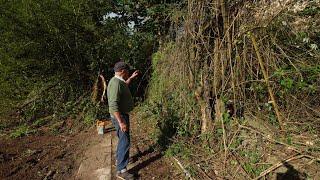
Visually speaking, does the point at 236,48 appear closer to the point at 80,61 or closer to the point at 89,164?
the point at 89,164

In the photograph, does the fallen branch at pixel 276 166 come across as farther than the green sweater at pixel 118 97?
No

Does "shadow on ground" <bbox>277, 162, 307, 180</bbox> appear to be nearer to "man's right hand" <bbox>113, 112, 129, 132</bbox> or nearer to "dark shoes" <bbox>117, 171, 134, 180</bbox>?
"dark shoes" <bbox>117, 171, 134, 180</bbox>

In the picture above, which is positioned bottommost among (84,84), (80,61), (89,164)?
(89,164)

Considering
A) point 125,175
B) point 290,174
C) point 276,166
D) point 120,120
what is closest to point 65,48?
point 120,120

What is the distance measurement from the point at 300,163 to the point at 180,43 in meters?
2.96

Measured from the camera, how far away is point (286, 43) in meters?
5.75

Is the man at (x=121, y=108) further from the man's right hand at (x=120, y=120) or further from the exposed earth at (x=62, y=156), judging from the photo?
the exposed earth at (x=62, y=156)

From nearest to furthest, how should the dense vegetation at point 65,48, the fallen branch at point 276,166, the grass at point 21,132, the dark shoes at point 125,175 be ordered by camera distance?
the fallen branch at point 276,166 < the dark shoes at point 125,175 < the grass at point 21,132 < the dense vegetation at point 65,48

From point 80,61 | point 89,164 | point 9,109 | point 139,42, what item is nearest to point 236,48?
Answer: point 89,164

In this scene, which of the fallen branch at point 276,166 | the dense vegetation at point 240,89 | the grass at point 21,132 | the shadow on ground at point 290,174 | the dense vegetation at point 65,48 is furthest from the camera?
the dense vegetation at point 65,48

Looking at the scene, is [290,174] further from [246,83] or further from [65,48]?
[65,48]

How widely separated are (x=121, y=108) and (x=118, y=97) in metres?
0.26

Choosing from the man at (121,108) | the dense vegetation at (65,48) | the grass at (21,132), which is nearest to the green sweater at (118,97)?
the man at (121,108)

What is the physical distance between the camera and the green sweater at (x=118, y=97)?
516 centimetres
